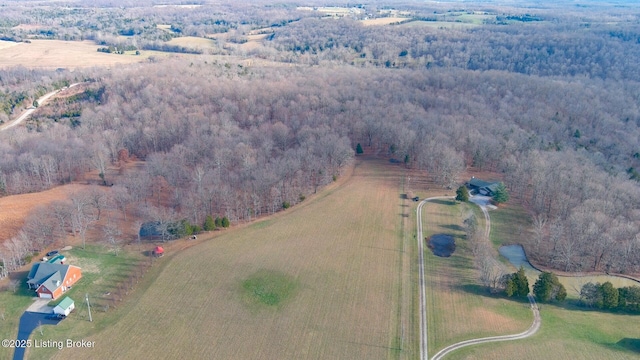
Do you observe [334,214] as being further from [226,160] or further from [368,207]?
[226,160]

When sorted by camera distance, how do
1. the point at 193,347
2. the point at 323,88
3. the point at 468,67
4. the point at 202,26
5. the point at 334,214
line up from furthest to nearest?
1. the point at 202,26
2. the point at 468,67
3. the point at 323,88
4. the point at 334,214
5. the point at 193,347

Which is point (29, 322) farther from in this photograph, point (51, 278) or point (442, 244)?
point (442, 244)

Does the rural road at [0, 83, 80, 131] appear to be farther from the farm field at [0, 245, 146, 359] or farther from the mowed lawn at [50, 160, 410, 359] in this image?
the mowed lawn at [50, 160, 410, 359]

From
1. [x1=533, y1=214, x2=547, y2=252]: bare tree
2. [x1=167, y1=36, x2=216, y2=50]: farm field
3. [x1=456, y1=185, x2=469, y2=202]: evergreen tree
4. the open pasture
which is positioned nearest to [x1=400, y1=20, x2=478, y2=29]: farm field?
[x1=167, y1=36, x2=216, y2=50]: farm field

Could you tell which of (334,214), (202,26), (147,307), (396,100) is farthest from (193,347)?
(202,26)

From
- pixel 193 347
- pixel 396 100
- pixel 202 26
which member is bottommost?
pixel 193 347

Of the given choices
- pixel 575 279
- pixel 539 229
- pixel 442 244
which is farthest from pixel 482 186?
pixel 575 279
